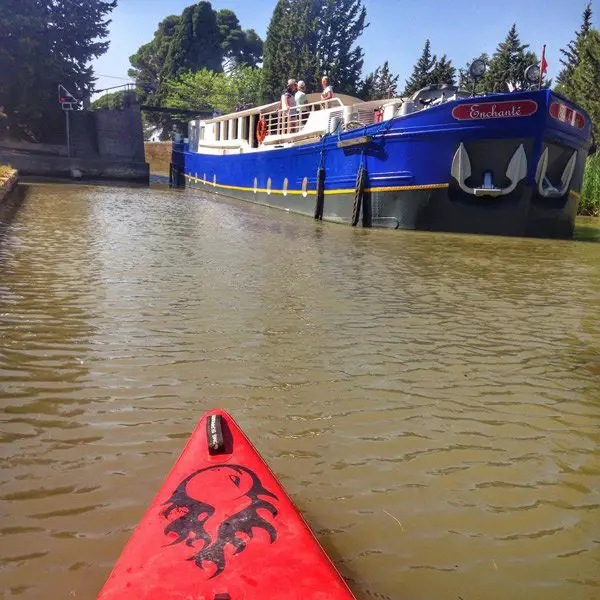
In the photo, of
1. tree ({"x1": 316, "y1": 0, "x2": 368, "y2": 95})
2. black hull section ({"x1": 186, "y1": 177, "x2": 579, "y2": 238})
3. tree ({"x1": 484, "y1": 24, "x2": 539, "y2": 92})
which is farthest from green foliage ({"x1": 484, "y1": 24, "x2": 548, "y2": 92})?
black hull section ({"x1": 186, "y1": 177, "x2": 579, "y2": 238})

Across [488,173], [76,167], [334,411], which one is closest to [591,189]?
[488,173]

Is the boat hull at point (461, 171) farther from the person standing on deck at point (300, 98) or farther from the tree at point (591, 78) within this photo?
the tree at point (591, 78)

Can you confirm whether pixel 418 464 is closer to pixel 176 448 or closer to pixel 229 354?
pixel 176 448

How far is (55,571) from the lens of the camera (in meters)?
1.92

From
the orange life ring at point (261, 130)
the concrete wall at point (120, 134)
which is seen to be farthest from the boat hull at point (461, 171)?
the concrete wall at point (120, 134)

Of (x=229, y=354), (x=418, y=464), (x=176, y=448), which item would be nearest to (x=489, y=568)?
(x=418, y=464)

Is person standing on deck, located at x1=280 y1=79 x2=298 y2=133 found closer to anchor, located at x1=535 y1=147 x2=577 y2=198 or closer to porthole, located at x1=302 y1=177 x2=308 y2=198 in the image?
porthole, located at x1=302 y1=177 x2=308 y2=198

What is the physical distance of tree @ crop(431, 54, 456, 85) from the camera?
1715 inches

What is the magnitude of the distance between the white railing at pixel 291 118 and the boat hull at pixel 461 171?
2.43 m

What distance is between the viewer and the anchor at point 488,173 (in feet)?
39.5

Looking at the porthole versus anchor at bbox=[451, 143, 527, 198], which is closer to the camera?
anchor at bbox=[451, 143, 527, 198]

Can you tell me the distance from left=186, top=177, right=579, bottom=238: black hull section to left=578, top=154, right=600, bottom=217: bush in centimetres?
601

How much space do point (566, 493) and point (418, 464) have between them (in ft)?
2.10

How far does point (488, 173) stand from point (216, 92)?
43699 mm
